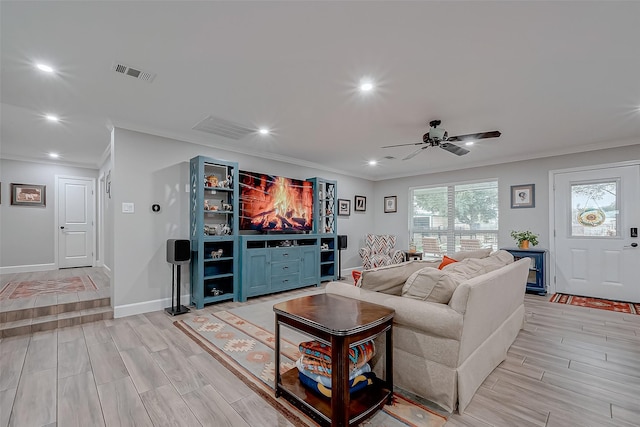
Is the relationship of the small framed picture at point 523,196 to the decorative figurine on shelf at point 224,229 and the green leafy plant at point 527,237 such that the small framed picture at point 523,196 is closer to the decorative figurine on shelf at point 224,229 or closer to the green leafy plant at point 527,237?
the green leafy plant at point 527,237

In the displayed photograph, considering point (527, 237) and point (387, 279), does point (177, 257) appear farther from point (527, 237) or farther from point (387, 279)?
point (527, 237)

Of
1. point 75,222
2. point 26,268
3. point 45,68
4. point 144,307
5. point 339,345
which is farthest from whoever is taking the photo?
point 75,222

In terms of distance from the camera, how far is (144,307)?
3898mm

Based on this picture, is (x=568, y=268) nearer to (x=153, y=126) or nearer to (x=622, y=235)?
(x=622, y=235)

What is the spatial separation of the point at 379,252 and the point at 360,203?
4.40ft

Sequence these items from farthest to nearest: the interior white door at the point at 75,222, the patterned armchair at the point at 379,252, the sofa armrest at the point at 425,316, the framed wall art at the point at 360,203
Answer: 1. the framed wall art at the point at 360,203
2. the patterned armchair at the point at 379,252
3. the interior white door at the point at 75,222
4. the sofa armrest at the point at 425,316

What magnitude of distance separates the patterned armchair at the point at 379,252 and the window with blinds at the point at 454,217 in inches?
23.9

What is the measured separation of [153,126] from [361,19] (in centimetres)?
319

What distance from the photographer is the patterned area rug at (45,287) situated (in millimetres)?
4023

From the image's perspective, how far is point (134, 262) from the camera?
383 cm

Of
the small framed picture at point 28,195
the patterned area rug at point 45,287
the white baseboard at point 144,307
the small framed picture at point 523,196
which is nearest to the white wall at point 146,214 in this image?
the white baseboard at point 144,307

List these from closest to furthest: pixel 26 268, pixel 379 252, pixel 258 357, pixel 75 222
→ pixel 258 357
pixel 26 268
pixel 75 222
pixel 379 252

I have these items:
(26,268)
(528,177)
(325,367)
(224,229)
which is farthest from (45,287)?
(528,177)

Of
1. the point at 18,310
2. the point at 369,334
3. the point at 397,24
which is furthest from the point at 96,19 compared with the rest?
the point at 18,310
